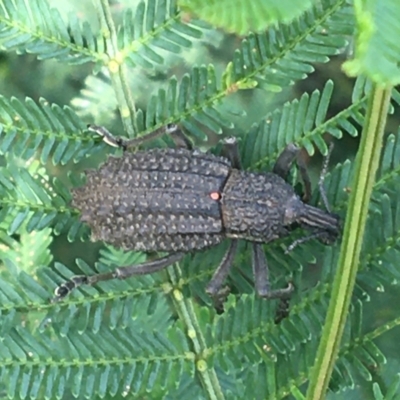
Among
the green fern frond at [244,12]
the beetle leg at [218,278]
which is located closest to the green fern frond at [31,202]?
the beetle leg at [218,278]

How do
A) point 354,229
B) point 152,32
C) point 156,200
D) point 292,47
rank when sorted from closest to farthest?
point 354,229, point 292,47, point 152,32, point 156,200

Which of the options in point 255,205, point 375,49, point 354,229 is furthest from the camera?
point 255,205

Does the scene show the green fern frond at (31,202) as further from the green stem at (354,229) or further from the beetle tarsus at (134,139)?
the green stem at (354,229)

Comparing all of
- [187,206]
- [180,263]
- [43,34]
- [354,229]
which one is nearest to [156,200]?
[187,206]

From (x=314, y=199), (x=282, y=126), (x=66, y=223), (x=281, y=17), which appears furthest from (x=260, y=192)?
(x=281, y=17)

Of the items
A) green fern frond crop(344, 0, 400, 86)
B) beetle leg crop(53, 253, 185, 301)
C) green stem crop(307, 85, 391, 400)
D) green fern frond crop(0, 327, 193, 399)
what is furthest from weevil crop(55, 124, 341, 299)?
green fern frond crop(344, 0, 400, 86)

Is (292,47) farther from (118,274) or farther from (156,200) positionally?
(118,274)

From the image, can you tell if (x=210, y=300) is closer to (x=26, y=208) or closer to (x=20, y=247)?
(x=26, y=208)
